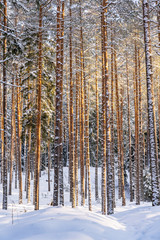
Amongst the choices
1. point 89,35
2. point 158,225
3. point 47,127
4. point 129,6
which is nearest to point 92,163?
point 47,127

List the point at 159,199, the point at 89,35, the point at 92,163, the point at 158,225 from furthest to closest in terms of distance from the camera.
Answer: the point at 92,163 → the point at 89,35 → the point at 159,199 → the point at 158,225

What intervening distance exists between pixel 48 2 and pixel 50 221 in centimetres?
1220

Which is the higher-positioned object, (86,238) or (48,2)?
(48,2)

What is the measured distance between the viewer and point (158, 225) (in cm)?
580

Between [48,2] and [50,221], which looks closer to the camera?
[50,221]

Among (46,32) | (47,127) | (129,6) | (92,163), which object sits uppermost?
(129,6)

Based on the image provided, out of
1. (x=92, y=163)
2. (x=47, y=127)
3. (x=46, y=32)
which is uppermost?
(x=46, y=32)

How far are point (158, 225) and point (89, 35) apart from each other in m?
14.0

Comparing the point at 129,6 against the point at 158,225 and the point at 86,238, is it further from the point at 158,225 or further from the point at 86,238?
the point at 86,238

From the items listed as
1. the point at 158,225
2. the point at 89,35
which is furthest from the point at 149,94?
the point at 89,35

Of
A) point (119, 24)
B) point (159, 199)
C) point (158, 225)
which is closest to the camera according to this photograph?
point (158, 225)

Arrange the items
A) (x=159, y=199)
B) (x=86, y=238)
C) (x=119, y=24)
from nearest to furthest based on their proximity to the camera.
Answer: (x=86, y=238) → (x=159, y=199) → (x=119, y=24)

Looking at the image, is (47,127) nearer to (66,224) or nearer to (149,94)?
(149,94)

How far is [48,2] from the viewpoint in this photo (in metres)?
13.4
